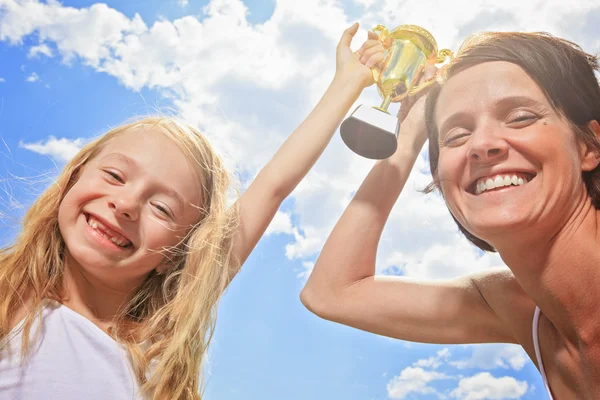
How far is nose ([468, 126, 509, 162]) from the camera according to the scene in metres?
2.48

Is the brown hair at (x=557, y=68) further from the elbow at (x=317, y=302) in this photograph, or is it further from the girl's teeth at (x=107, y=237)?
the girl's teeth at (x=107, y=237)

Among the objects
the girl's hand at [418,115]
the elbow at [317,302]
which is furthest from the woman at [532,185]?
the elbow at [317,302]

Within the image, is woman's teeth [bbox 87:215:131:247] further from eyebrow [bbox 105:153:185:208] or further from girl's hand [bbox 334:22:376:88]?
girl's hand [bbox 334:22:376:88]

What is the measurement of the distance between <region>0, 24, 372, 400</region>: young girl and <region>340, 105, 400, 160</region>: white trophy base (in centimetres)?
44

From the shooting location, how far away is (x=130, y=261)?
2.75 metres

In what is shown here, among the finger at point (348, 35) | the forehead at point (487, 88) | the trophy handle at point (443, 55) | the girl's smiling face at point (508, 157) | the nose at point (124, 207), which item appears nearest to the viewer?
the girl's smiling face at point (508, 157)

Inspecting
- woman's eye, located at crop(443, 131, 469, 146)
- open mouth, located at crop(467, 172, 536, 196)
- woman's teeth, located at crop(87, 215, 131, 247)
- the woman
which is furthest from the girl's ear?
woman's teeth, located at crop(87, 215, 131, 247)

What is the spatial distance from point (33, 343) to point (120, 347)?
15.0 inches

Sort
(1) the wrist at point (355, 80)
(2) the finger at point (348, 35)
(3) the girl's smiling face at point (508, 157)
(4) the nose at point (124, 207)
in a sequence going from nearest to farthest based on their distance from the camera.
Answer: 1. (3) the girl's smiling face at point (508, 157)
2. (4) the nose at point (124, 207)
3. (1) the wrist at point (355, 80)
4. (2) the finger at point (348, 35)

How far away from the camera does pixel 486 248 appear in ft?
10.7

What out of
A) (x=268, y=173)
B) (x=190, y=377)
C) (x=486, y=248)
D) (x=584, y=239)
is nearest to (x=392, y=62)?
(x=268, y=173)

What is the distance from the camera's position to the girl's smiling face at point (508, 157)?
96.6 inches

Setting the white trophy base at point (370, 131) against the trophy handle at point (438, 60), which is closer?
the white trophy base at point (370, 131)

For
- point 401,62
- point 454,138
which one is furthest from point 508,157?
point 401,62
